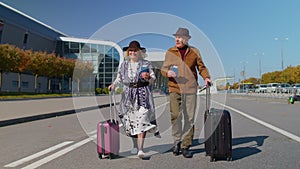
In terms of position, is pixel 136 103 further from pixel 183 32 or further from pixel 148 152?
pixel 183 32

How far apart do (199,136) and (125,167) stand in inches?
134

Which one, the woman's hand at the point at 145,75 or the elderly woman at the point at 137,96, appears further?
the elderly woman at the point at 137,96

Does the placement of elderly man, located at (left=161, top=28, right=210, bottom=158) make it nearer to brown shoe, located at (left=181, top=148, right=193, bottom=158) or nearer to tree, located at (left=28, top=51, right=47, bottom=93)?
brown shoe, located at (left=181, top=148, right=193, bottom=158)

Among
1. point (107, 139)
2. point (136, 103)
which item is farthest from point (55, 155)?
point (136, 103)

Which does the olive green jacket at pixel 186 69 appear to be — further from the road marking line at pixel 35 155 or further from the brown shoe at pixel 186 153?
the road marking line at pixel 35 155

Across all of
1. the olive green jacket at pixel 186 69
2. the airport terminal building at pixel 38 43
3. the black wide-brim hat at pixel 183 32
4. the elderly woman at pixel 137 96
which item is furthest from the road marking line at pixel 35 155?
the airport terminal building at pixel 38 43

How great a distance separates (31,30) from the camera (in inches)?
2239

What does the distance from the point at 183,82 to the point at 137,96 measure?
2.64 feet

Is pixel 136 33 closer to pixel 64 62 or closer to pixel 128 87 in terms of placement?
pixel 128 87

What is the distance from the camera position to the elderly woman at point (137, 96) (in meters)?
5.38

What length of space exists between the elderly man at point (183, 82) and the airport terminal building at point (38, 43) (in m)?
38.4

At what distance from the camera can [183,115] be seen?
5.73m

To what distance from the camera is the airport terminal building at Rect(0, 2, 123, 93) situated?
163 feet

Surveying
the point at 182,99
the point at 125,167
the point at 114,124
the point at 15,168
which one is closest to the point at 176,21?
the point at 182,99
